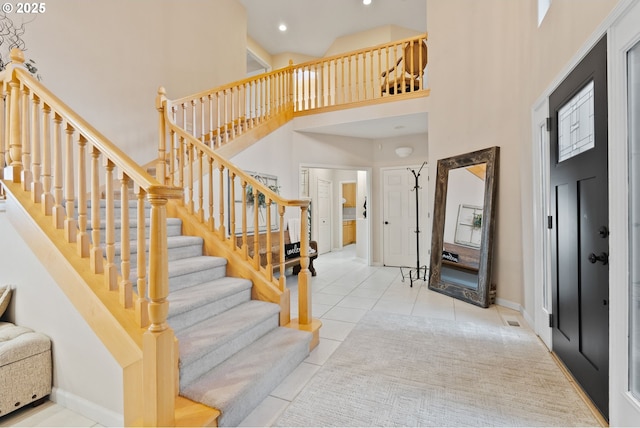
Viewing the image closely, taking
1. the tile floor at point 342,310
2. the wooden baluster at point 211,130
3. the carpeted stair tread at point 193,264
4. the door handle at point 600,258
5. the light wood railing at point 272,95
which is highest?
the light wood railing at point 272,95

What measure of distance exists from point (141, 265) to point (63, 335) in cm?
71

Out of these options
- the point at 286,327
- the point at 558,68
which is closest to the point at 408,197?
the point at 558,68

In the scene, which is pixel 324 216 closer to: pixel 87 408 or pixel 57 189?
pixel 57 189

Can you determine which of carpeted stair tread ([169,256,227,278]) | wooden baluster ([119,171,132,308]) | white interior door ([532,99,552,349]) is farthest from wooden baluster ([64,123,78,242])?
white interior door ([532,99,552,349])

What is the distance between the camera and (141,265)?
1.51 metres

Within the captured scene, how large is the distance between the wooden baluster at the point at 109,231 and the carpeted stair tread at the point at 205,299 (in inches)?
15.3

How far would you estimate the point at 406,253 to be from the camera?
19.7 ft

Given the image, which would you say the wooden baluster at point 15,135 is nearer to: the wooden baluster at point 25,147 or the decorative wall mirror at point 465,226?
the wooden baluster at point 25,147

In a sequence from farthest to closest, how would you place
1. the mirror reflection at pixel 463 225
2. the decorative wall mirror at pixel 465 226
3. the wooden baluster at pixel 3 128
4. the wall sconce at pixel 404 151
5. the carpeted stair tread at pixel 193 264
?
1. the wall sconce at pixel 404 151
2. the mirror reflection at pixel 463 225
3. the decorative wall mirror at pixel 465 226
4. the carpeted stair tread at pixel 193 264
5. the wooden baluster at pixel 3 128

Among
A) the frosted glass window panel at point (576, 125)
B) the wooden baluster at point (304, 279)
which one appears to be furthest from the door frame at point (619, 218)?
the wooden baluster at point (304, 279)

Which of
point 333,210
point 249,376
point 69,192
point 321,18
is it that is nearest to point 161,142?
point 69,192

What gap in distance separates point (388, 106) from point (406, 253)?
9.24 ft

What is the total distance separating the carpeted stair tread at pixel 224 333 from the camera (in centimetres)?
172

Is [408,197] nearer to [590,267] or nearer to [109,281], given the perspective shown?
[590,267]
